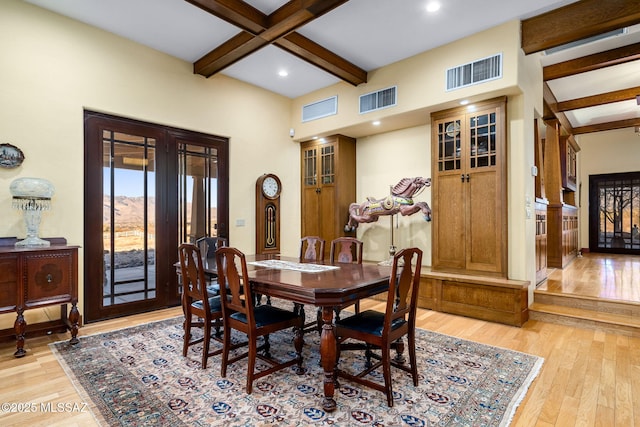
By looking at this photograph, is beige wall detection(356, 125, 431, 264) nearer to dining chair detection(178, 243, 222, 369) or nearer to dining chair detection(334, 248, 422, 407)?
dining chair detection(334, 248, 422, 407)

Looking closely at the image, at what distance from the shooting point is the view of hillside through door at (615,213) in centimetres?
825

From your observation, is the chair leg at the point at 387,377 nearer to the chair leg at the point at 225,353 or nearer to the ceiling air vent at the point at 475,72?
the chair leg at the point at 225,353

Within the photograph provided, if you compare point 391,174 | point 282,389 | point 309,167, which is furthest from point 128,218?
point 391,174

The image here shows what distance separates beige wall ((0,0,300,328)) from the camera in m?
3.30

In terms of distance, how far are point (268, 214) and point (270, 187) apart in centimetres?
46

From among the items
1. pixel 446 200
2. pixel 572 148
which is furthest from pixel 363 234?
pixel 572 148

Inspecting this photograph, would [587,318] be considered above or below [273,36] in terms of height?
below

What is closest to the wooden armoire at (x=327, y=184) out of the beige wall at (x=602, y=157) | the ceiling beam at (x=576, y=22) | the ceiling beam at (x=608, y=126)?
the ceiling beam at (x=576, y=22)

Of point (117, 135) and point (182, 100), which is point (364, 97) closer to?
point (182, 100)

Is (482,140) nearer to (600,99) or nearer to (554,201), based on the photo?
(554,201)

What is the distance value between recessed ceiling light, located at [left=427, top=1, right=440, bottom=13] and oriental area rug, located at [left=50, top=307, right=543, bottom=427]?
3375 millimetres

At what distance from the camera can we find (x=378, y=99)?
4.85 metres

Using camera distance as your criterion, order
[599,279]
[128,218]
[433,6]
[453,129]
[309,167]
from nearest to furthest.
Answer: [433,6] → [128,218] → [453,129] → [599,279] → [309,167]

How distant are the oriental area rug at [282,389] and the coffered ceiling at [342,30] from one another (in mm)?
3178
